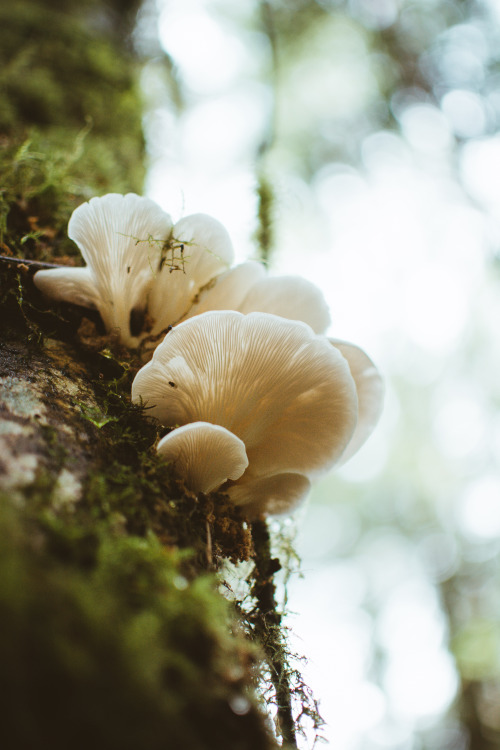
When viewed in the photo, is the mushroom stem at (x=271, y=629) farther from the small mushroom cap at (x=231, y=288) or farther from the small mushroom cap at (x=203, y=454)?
the small mushroom cap at (x=231, y=288)

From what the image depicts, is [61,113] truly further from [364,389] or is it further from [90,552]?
[90,552]

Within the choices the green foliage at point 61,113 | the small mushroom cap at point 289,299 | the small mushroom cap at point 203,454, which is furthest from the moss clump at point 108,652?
the green foliage at point 61,113

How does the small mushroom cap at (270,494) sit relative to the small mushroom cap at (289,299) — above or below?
below

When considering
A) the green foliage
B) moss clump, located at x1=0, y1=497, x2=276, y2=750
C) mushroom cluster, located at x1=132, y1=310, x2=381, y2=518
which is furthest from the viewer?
the green foliage

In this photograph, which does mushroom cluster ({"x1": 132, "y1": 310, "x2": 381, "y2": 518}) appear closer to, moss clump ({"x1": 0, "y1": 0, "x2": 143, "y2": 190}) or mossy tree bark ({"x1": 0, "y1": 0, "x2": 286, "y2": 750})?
mossy tree bark ({"x1": 0, "y1": 0, "x2": 286, "y2": 750})

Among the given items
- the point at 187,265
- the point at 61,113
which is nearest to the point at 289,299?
the point at 187,265

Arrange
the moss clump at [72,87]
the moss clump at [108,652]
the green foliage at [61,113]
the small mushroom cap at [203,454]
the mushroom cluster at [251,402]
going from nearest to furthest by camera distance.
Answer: the moss clump at [108,652]
the small mushroom cap at [203,454]
the mushroom cluster at [251,402]
the green foliage at [61,113]
the moss clump at [72,87]

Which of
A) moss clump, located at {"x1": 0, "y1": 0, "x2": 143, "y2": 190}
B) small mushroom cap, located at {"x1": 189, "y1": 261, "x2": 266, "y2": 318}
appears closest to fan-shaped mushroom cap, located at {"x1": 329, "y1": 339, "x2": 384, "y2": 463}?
small mushroom cap, located at {"x1": 189, "y1": 261, "x2": 266, "y2": 318}
